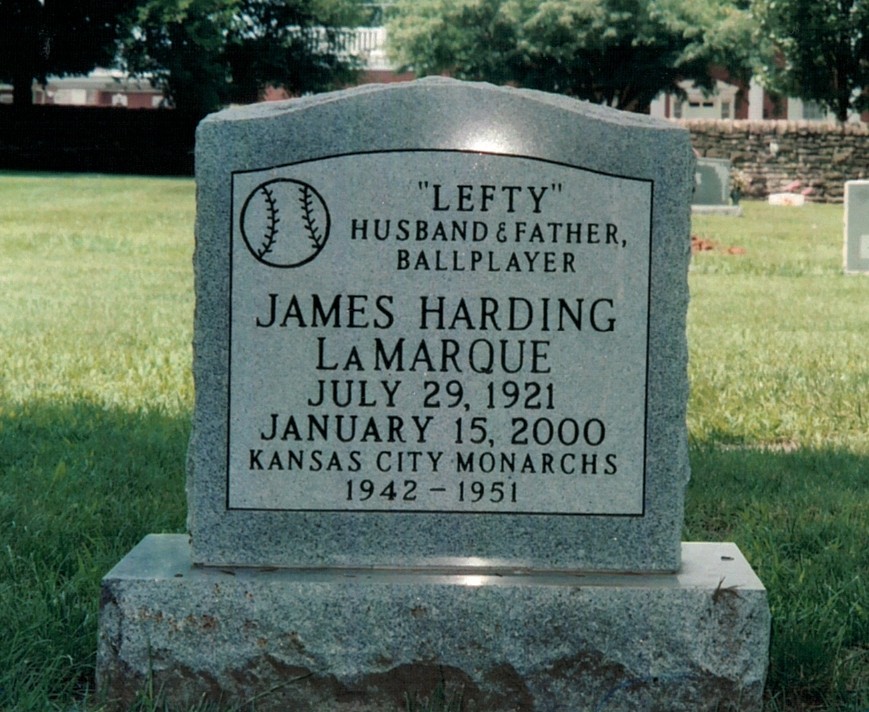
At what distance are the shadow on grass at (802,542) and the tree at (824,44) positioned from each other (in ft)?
95.2

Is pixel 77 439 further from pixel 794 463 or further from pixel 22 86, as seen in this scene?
pixel 22 86

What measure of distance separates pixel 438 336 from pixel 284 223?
423 mm

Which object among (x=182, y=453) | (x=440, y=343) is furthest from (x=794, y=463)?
(x=440, y=343)

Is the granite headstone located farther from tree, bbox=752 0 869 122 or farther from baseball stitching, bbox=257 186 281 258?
tree, bbox=752 0 869 122

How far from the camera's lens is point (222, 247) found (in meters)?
3.33

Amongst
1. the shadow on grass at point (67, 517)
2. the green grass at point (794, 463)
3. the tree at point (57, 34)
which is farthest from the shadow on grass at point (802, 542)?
the tree at point (57, 34)

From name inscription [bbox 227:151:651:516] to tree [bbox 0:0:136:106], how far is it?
101 ft

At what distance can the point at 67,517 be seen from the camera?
4.46 meters

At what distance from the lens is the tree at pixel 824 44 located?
108 feet

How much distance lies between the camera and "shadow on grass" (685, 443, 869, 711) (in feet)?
11.0

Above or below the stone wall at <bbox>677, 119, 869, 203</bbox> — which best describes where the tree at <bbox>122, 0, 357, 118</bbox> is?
above

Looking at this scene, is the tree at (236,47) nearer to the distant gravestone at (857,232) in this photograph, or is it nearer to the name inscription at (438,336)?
the distant gravestone at (857,232)

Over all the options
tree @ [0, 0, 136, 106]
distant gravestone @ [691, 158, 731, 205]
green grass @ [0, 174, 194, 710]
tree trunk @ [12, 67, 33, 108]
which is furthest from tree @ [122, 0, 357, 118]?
green grass @ [0, 174, 194, 710]

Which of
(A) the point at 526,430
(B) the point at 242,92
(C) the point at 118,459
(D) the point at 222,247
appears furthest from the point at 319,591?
(B) the point at 242,92
